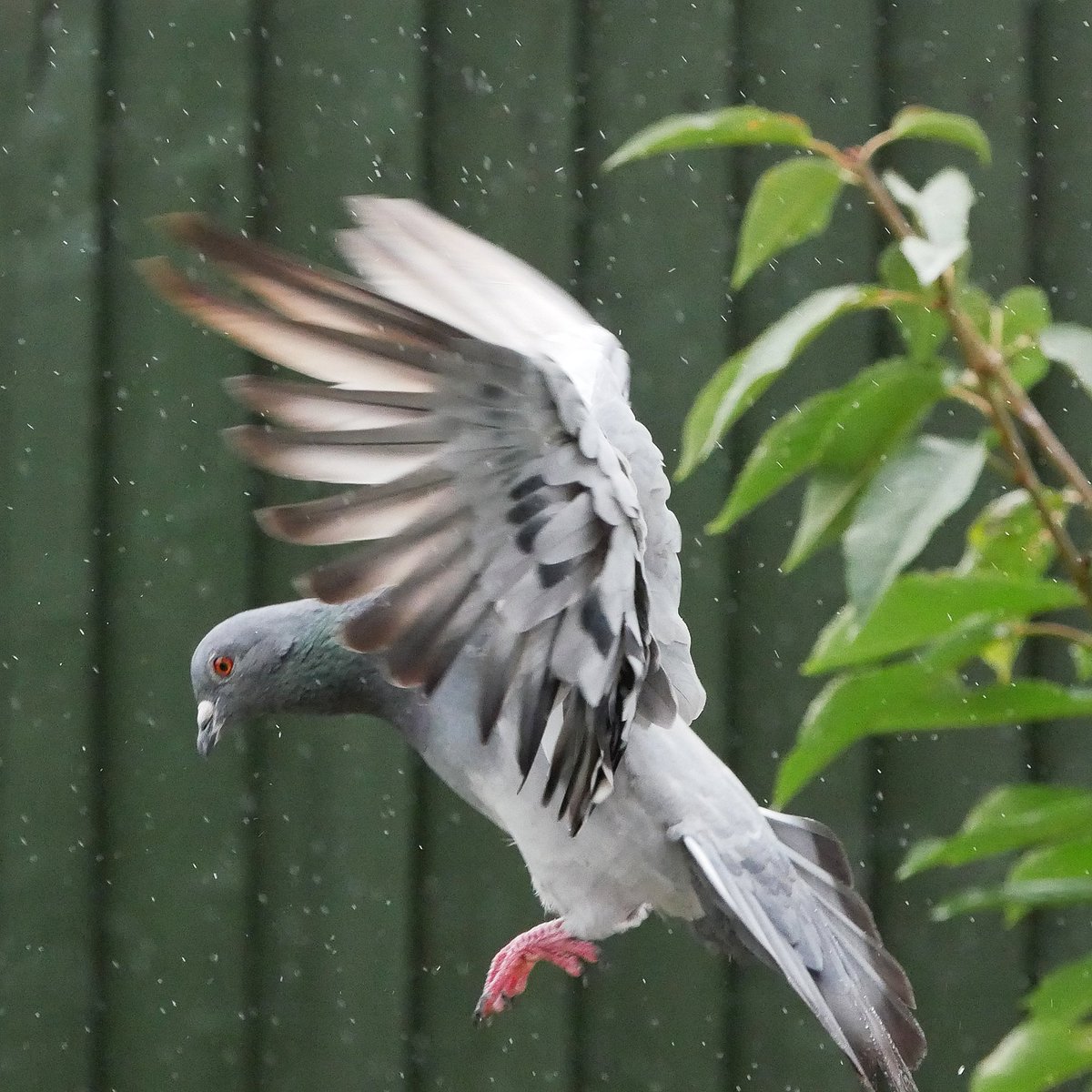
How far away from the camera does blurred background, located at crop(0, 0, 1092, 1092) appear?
1756 mm

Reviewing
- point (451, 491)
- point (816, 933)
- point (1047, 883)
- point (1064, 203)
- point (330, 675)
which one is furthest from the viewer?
point (1064, 203)

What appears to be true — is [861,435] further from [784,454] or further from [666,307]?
[666,307]

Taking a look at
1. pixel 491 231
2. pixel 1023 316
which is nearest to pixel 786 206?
pixel 1023 316

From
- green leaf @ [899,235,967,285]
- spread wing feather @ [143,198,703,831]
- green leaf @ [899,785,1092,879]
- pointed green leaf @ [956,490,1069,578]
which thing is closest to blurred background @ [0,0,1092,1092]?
spread wing feather @ [143,198,703,831]

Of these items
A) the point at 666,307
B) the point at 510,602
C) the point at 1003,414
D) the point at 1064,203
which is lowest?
the point at 510,602

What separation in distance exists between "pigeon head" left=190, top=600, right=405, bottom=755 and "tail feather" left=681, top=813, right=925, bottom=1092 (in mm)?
369

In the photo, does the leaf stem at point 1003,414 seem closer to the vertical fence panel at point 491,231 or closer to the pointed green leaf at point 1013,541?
the pointed green leaf at point 1013,541

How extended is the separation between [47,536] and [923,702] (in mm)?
1300

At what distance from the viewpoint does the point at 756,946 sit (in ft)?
4.21

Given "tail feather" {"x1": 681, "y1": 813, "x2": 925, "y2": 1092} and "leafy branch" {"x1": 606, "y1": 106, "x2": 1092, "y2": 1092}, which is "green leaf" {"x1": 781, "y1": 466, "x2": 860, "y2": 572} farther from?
"tail feather" {"x1": 681, "y1": 813, "x2": 925, "y2": 1092}

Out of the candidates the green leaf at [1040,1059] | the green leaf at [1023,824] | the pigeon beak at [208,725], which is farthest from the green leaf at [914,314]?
the pigeon beak at [208,725]

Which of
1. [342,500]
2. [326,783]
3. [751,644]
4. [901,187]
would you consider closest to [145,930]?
[326,783]

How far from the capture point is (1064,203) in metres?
1.76

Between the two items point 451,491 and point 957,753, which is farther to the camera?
point 957,753
